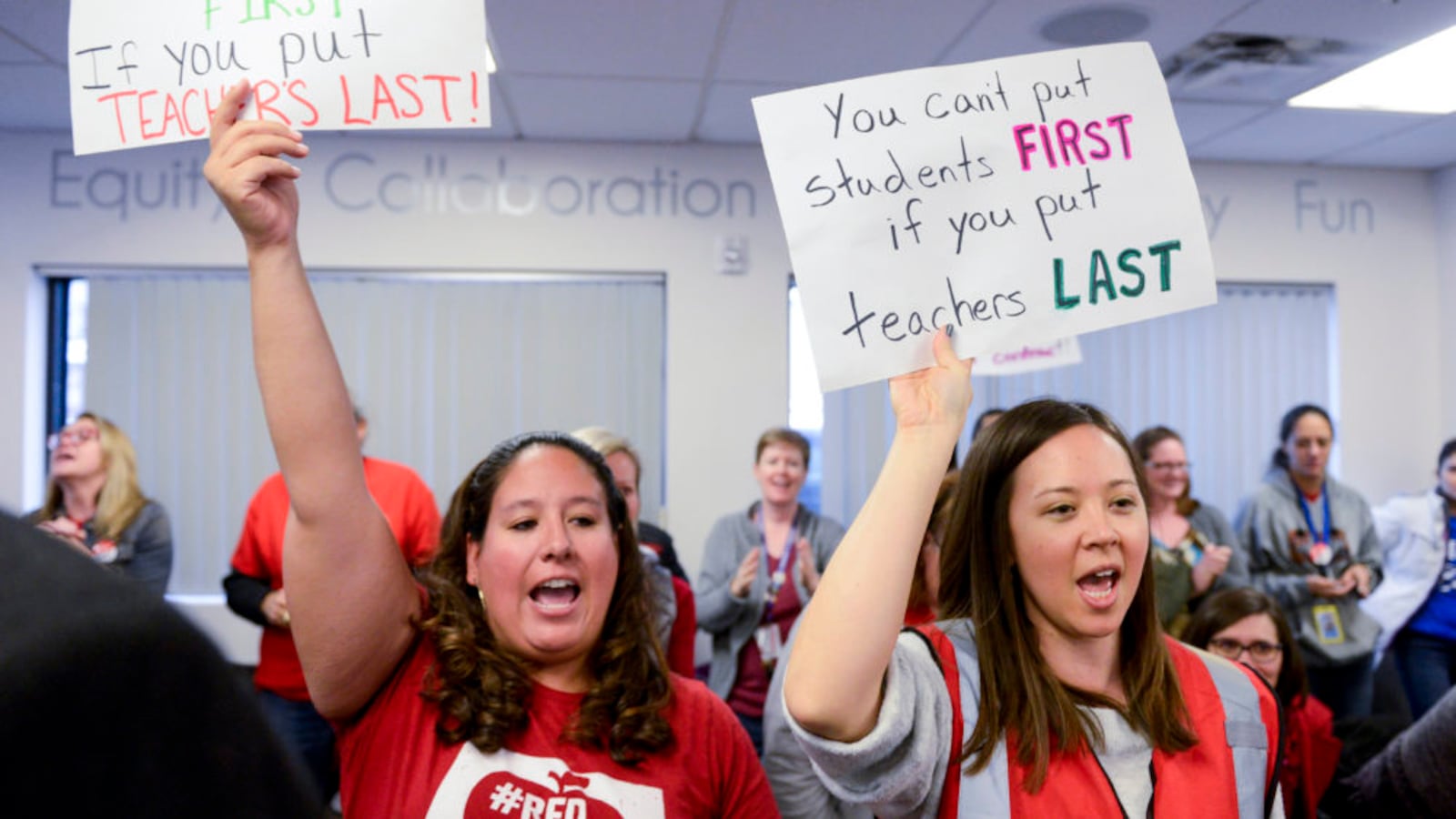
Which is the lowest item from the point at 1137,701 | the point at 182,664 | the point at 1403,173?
the point at 1137,701

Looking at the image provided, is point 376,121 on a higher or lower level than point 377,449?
higher

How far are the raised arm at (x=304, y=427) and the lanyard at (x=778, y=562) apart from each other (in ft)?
7.13

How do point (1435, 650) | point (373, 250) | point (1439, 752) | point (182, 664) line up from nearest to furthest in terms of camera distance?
point (182, 664) < point (1439, 752) < point (1435, 650) < point (373, 250)

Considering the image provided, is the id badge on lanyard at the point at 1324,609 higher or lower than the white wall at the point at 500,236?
lower

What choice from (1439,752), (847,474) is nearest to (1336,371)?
(847,474)

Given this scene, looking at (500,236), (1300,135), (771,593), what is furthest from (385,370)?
(1300,135)

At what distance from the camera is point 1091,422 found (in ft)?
4.00

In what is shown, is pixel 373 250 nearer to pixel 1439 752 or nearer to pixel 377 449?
pixel 377 449

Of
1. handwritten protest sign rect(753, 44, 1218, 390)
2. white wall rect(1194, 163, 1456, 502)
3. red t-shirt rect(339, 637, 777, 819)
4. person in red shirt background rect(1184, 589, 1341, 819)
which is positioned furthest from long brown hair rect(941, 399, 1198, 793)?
white wall rect(1194, 163, 1456, 502)

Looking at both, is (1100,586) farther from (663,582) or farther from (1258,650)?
(1258,650)

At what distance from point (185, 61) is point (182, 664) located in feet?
3.79

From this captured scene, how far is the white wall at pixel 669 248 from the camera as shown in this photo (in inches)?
169

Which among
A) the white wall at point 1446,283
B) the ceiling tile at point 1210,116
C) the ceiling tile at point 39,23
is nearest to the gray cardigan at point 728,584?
the ceiling tile at point 1210,116

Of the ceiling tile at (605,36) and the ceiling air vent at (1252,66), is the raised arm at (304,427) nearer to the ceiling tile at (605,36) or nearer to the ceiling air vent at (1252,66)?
the ceiling tile at (605,36)
